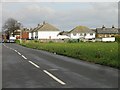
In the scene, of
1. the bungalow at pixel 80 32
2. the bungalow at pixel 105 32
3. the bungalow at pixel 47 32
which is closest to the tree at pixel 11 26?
the bungalow at pixel 47 32

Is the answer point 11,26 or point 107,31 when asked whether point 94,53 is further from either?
point 107,31

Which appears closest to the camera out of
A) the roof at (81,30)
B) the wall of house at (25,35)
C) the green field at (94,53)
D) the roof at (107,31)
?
the green field at (94,53)

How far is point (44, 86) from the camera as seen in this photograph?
35.5 feet

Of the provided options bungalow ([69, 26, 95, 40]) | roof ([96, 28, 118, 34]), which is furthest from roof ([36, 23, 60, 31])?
roof ([96, 28, 118, 34])

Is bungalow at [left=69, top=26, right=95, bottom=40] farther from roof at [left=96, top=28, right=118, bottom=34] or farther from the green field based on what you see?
the green field

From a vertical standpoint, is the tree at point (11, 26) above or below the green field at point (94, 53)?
above

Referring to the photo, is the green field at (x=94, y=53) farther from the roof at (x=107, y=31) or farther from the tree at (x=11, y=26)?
the roof at (x=107, y=31)

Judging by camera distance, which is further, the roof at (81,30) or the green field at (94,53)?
the roof at (81,30)

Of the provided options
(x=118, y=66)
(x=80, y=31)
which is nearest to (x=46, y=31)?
(x=80, y=31)

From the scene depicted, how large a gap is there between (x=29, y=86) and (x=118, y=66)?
25.1 ft

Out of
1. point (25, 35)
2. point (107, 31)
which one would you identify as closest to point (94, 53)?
point (107, 31)

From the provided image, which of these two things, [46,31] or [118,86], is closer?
[118,86]

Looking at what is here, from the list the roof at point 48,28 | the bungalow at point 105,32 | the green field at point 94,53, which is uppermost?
the roof at point 48,28

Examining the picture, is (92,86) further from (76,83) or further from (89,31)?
(89,31)
